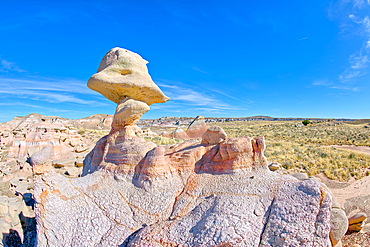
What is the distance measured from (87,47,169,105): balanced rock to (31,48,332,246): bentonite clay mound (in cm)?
28

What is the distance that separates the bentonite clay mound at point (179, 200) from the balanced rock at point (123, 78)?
283 millimetres

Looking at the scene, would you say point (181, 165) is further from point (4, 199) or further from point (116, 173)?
point (4, 199)

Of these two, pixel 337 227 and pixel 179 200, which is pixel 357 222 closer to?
pixel 337 227

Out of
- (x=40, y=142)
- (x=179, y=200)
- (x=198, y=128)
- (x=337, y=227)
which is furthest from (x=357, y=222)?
(x=40, y=142)

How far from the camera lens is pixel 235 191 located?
394 cm

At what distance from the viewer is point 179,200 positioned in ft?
13.7

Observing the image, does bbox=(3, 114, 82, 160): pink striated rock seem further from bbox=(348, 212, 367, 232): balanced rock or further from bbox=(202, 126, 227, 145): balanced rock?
bbox=(348, 212, 367, 232): balanced rock

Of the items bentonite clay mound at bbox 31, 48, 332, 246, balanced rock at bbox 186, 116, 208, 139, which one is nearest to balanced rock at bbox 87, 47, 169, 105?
bentonite clay mound at bbox 31, 48, 332, 246

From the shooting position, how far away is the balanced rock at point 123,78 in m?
5.36

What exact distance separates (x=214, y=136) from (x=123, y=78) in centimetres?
332

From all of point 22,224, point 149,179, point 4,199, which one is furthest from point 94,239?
point 4,199

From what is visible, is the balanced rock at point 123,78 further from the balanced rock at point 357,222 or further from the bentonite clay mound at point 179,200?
the balanced rock at point 357,222

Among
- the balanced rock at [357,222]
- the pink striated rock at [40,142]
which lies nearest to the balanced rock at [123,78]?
the balanced rock at [357,222]

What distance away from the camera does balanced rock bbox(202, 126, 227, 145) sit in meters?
5.07
